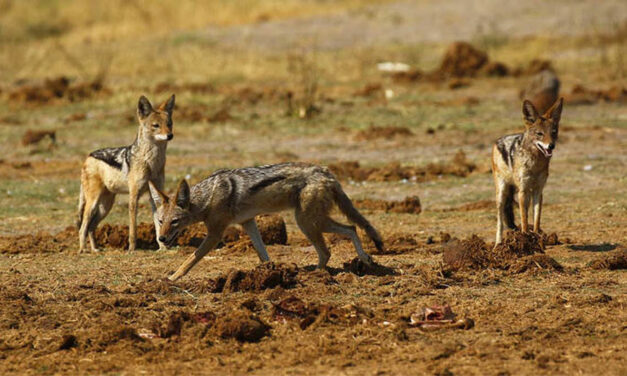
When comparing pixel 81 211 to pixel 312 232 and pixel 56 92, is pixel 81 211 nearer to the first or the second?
pixel 312 232

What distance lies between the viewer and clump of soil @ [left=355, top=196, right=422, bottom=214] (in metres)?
15.2

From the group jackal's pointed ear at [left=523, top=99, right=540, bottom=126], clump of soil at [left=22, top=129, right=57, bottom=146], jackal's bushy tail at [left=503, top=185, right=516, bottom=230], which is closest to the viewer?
jackal's pointed ear at [left=523, top=99, right=540, bottom=126]

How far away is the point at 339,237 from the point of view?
41.5 ft

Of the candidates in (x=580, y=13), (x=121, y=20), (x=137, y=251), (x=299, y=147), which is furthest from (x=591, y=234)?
(x=121, y=20)

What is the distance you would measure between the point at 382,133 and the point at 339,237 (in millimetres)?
9377

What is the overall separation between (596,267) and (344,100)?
1695 centimetres

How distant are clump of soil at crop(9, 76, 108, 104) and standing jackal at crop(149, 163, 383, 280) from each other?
1874 cm

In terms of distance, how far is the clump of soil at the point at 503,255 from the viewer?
1052 cm

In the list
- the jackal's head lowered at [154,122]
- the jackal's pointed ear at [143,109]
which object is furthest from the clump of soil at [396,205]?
the jackal's pointed ear at [143,109]

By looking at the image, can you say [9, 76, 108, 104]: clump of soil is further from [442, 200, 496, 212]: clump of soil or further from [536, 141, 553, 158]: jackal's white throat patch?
[536, 141, 553, 158]: jackal's white throat patch

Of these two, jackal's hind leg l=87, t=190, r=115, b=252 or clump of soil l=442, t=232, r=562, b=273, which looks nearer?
clump of soil l=442, t=232, r=562, b=273

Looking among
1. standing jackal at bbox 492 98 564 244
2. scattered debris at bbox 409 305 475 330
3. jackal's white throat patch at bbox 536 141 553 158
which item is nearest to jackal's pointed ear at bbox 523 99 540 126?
standing jackal at bbox 492 98 564 244

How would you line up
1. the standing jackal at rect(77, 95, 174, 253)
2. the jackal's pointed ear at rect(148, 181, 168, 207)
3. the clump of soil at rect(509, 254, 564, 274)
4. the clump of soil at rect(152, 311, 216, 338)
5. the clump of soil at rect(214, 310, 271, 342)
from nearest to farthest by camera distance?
the clump of soil at rect(214, 310, 271, 342)
the clump of soil at rect(152, 311, 216, 338)
the jackal's pointed ear at rect(148, 181, 168, 207)
the clump of soil at rect(509, 254, 564, 274)
the standing jackal at rect(77, 95, 174, 253)

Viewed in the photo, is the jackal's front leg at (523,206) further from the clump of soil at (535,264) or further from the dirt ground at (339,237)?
the clump of soil at (535,264)
